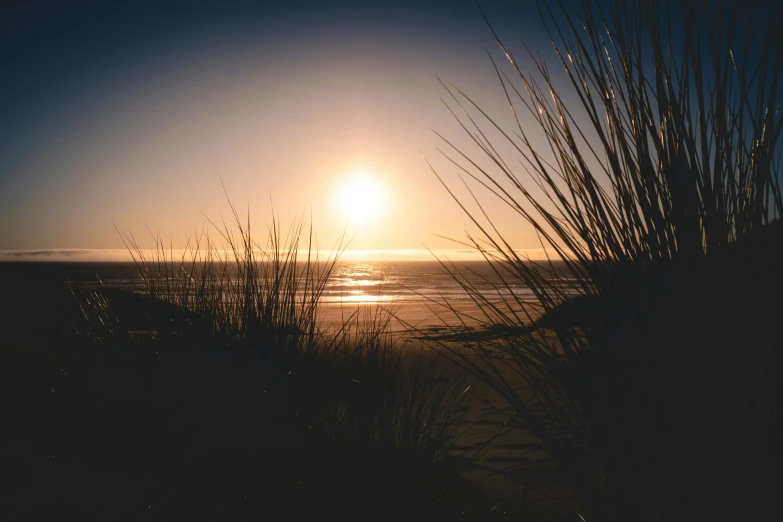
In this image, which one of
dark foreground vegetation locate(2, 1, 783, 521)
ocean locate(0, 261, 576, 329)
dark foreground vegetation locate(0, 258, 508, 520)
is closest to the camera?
dark foreground vegetation locate(2, 1, 783, 521)

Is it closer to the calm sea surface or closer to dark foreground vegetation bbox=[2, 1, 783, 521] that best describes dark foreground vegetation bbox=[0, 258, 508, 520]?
dark foreground vegetation bbox=[2, 1, 783, 521]

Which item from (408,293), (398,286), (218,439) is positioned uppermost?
(218,439)

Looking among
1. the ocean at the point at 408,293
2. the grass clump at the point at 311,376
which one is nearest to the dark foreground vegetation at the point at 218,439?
the grass clump at the point at 311,376

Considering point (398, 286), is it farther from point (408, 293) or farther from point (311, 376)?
point (311, 376)

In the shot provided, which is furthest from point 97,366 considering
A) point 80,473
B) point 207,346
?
point 80,473

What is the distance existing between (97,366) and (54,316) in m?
1.53

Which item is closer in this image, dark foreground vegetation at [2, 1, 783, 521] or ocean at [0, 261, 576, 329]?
dark foreground vegetation at [2, 1, 783, 521]

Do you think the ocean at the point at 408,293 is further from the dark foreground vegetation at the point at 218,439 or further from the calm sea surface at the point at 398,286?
the dark foreground vegetation at the point at 218,439

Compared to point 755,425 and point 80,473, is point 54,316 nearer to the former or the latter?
point 80,473

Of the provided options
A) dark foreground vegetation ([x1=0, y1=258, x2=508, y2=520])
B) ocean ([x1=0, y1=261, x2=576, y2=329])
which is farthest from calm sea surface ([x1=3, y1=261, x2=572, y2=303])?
dark foreground vegetation ([x1=0, y1=258, x2=508, y2=520])

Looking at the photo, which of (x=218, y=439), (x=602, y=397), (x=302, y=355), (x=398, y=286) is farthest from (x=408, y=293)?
(x=602, y=397)

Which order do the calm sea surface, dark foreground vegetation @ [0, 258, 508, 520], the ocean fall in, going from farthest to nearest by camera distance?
the calm sea surface, the ocean, dark foreground vegetation @ [0, 258, 508, 520]

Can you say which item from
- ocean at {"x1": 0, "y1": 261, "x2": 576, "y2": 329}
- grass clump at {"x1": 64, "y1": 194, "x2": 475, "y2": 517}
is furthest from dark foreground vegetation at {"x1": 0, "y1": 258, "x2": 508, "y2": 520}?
ocean at {"x1": 0, "y1": 261, "x2": 576, "y2": 329}

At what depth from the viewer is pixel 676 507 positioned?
77cm
